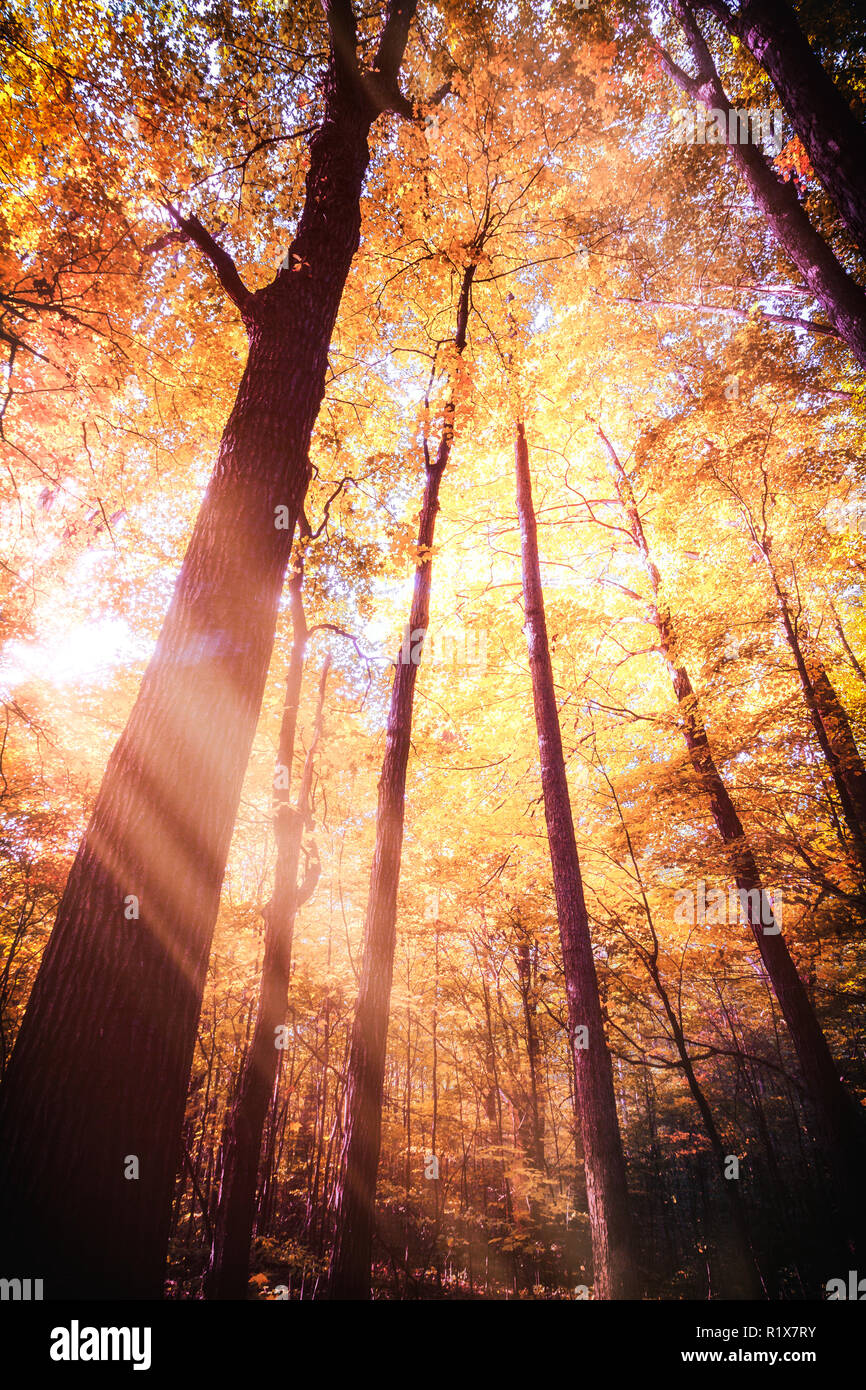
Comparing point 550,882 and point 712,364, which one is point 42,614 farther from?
point 712,364

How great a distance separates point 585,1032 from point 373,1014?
1.98 metres

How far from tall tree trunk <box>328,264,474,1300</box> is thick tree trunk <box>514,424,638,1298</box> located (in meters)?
1.63

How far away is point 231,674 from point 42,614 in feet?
24.4

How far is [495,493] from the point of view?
9414 mm

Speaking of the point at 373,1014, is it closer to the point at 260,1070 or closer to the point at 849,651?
the point at 260,1070

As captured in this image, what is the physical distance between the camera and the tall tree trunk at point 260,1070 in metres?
5.07

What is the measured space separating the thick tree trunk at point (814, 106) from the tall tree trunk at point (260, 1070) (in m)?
8.00

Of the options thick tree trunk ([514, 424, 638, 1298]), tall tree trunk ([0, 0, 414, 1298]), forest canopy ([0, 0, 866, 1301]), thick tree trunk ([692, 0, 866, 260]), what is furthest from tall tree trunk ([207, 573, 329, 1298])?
thick tree trunk ([692, 0, 866, 260])

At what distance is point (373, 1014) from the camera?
14.4 ft

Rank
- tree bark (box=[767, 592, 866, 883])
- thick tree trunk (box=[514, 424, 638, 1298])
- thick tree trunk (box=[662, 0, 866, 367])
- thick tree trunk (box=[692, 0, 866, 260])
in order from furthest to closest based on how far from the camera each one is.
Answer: tree bark (box=[767, 592, 866, 883])
thick tree trunk (box=[662, 0, 866, 367])
thick tree trunk (box=[692, 0, 866, 260])
thick tree trunk (box=[514, 424, 638, 1298])

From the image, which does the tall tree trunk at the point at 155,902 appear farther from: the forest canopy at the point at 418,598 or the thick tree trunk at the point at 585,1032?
the thick tree trunk at the point at 585,1032

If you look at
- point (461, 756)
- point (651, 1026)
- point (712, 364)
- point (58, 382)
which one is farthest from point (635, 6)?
point (651, 1026)

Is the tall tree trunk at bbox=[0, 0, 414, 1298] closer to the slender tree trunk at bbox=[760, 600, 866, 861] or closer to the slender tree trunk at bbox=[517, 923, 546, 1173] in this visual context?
the slender tree trunk at bbox=[760, 600, 866, 861]

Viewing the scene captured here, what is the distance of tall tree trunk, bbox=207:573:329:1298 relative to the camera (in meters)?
5.07
